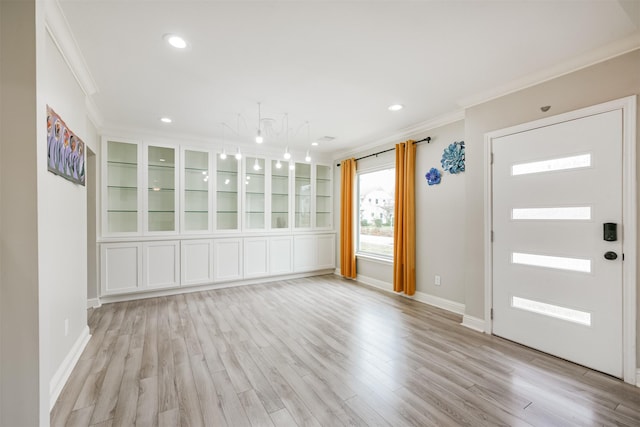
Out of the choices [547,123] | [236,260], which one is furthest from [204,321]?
[547,123]

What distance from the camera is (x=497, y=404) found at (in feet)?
6.41

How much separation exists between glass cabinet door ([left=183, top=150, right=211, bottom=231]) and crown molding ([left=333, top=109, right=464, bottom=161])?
2951 mm

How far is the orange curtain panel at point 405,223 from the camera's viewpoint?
14.2 feet

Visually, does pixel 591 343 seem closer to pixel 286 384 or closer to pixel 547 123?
pixel 547 123

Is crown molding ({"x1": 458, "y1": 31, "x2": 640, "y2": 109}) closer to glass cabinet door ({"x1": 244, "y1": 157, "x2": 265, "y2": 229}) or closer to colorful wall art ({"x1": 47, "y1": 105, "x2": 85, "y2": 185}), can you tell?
glass cabinet door ({"x1": 244, "y1": 157, "x2": 265, "y2": 229})

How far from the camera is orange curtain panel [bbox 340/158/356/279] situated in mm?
5676

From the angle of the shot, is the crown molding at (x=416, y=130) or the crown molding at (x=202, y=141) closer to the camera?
the crown molding at (x=416, y=130)

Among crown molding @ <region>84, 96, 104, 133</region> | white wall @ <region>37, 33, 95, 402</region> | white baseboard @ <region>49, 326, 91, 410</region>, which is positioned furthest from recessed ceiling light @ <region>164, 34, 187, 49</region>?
white baseboard @ <region>49, 326, 91, 410</region>

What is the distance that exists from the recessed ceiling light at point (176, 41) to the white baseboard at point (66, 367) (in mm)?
2620

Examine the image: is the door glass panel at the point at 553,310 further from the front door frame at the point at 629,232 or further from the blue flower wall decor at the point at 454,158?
the blue flower wall decor at the point at 454,158

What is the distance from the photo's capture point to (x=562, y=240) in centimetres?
260

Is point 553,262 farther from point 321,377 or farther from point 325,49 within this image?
point 325,49

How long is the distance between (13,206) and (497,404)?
3.14m

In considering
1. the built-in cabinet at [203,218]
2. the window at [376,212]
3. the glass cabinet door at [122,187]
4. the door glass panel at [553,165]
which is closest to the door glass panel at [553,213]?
the door glass panel at [553,165]
